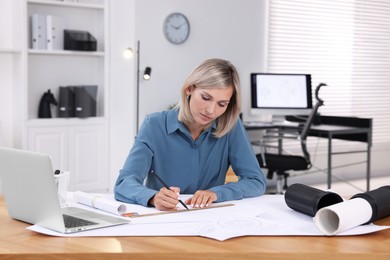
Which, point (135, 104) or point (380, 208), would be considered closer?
point (380, 208)

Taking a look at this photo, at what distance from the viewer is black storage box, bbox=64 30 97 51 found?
18.0 ft

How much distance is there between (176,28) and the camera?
5906mm

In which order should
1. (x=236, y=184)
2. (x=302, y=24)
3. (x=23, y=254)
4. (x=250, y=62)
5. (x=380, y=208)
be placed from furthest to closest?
1. (x=302, y=24)
2. (x=250, y=62)
3. (x=236, y=184)
4. (x=380, y=208)
5. (x=23, y=254)

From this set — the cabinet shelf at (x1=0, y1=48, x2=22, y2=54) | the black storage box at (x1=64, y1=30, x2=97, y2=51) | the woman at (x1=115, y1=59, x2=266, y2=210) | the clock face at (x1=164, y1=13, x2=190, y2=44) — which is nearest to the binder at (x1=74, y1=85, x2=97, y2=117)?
the black storage box at (x1=64, y1=30, x2=97, y2=51)

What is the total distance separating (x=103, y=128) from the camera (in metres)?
5.76

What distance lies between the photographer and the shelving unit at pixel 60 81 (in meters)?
5.27

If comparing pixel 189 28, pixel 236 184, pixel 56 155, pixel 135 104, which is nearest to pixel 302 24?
pixel 189 28

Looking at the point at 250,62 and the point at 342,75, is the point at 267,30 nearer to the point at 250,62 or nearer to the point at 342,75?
the point at 250,62

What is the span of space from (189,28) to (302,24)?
152 cm

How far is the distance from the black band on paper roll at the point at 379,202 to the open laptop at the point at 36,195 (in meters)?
0.80

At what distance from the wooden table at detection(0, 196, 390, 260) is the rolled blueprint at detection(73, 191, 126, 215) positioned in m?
0.31

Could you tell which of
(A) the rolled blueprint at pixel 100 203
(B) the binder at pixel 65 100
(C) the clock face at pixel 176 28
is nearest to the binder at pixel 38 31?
(B) the binder at pixel 65 100

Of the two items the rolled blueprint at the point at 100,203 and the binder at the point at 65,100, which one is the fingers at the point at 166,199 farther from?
the binder at the point at 65,100

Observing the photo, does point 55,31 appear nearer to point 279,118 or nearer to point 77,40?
point 77,40
